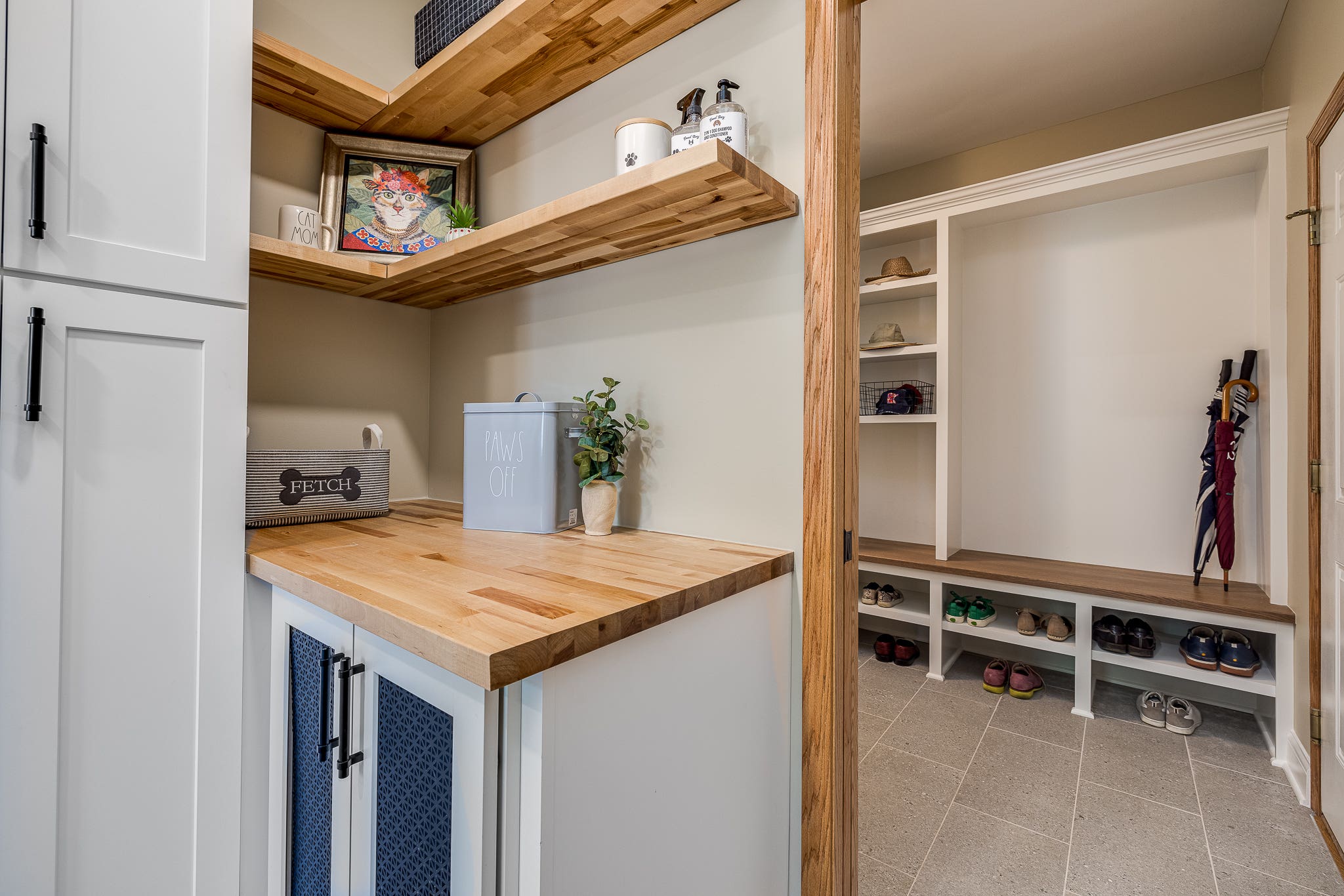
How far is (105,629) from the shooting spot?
867mm

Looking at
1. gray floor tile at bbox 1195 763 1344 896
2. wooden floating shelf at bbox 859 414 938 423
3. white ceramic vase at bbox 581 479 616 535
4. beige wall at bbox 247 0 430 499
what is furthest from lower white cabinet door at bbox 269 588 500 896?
wooden floating shelf at bbox 859 414 938 423

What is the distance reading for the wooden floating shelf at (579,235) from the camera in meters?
0.86

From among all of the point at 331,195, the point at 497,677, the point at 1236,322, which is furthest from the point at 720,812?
the point at 1236,322

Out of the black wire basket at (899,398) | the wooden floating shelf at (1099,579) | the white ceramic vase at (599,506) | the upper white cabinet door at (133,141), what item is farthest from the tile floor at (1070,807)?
the upper white cabinet door at (133,141)

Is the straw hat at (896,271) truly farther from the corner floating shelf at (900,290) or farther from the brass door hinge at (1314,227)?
the brass door hinge at (1314,227)

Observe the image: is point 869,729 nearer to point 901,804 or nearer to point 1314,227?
point 901,804

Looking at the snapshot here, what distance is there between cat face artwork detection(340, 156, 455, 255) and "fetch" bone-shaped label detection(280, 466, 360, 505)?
0.57 m

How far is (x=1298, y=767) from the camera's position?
1.92 m

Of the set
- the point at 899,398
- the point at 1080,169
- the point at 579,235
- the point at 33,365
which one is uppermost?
the point at 1080,169

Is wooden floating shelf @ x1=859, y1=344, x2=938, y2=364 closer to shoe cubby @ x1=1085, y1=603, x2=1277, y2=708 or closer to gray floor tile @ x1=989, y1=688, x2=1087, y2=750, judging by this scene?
shoe cubby @ x1=1085, y1=603, x2=1277, y2=708

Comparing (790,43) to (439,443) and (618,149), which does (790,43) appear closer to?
(618,149)

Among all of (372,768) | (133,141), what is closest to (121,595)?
(372,768)

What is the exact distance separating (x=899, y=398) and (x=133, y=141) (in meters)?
2.97

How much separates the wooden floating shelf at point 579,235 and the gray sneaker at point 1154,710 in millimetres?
2666
